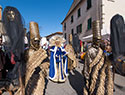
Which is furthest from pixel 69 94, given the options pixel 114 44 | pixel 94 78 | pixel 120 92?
pixel 114 44

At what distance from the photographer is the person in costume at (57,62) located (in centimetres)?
375

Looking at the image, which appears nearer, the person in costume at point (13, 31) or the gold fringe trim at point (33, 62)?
the person in costume at point (13, 31)

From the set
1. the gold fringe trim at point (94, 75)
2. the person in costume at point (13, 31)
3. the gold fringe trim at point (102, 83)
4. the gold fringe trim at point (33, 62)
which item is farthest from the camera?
the gold fringe trim at point (94, 75)

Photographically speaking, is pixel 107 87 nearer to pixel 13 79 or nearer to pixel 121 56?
pixel 121 56

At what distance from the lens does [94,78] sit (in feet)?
6.94

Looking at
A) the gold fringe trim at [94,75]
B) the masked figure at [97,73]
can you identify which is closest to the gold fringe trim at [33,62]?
the masked figure at [97,73]

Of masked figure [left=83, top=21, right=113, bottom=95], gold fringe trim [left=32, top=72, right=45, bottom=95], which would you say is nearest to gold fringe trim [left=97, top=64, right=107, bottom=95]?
masked figure [left=83, top=21, right=113, bottom=95]

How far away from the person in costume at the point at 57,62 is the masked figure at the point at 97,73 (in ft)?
Result: 5.65

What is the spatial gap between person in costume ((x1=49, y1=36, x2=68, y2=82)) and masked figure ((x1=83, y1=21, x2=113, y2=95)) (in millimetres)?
1721

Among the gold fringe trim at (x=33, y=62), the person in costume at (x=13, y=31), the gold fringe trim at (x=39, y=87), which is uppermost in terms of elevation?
the person in costume at (x=13, y=31)

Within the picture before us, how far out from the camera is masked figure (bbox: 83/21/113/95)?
202 cm

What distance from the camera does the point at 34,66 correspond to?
1.90 m

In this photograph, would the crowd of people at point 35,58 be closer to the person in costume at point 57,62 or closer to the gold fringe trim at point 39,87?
the gold fringe trim at point 39,87

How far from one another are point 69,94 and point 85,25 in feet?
37.0
